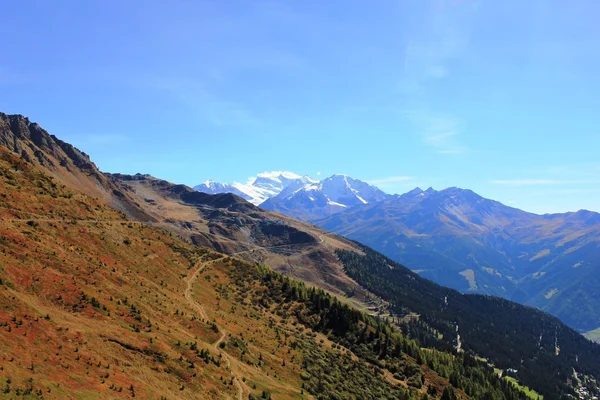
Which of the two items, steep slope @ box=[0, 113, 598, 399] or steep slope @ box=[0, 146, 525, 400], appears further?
steep slope @ box=[0, 113, 598, 399]

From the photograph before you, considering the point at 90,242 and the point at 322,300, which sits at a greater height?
the point at 90,242

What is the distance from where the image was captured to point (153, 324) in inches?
2527

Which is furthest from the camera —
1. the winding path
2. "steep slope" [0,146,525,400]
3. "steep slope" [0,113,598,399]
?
the winding path

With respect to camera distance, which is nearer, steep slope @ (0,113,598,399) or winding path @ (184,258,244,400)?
steep slope @ (0,113,598,399)

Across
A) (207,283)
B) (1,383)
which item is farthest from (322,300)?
(1,383)

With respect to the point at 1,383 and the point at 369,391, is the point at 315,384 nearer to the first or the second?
the point at 369,391

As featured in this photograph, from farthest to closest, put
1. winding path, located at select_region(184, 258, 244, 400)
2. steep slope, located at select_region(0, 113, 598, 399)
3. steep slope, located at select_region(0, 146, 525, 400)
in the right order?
winding path, located at select_region(184, 258, 244, 400)
steep slope, located at select_region(0, 113, 598, 399)
steep slope, located at select_region(0, 146, 525, 400)

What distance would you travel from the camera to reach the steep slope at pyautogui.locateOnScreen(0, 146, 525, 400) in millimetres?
44906

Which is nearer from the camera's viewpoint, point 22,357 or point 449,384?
point 22,357

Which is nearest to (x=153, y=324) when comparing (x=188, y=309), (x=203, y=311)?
(x=188, y=309)

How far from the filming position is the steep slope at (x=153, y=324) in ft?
147

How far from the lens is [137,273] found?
88.8m

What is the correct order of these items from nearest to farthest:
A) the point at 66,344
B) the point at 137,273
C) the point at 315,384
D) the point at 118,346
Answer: the point at 66,344 → the point at 118,346 → the point at 315,384 → the point at 137,273

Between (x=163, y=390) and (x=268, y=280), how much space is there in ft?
261
